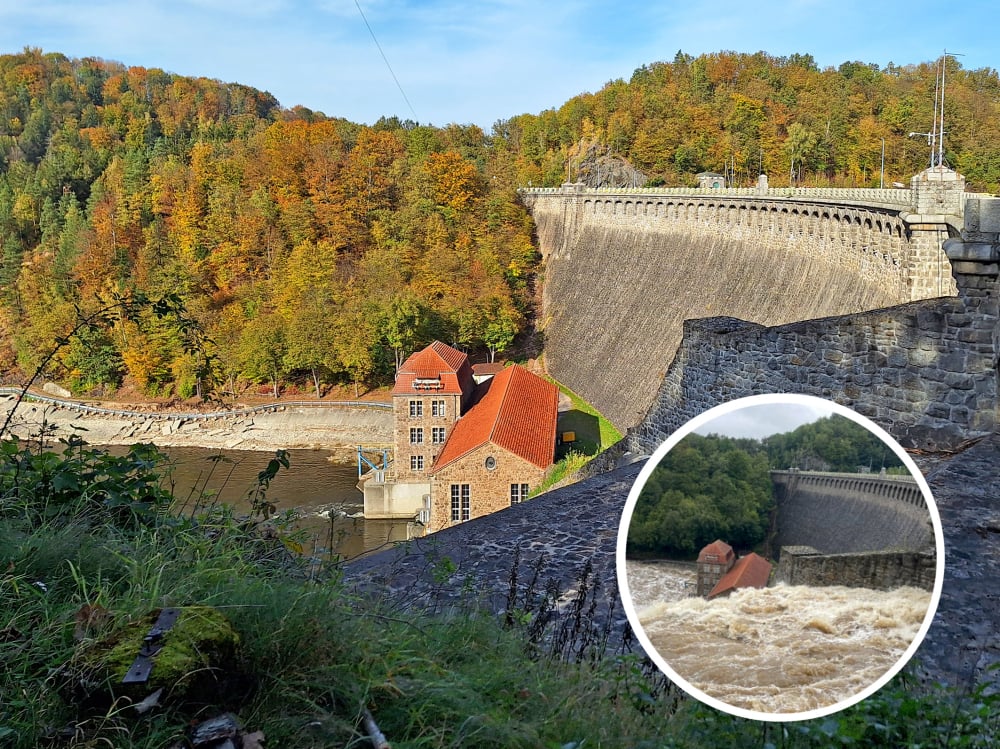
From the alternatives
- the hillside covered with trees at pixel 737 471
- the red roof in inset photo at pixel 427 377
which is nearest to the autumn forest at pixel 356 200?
the red roof in inset photo at pixel 427 377

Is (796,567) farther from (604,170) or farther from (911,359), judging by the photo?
(604,170)

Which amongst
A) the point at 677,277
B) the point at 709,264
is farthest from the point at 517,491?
the point at 677,277

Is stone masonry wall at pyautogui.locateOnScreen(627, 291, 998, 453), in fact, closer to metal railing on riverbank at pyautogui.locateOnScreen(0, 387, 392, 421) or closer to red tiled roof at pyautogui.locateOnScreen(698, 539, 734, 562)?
red tiled roof at pyautogui.locateOnScreen(698, 539, 734, 562)

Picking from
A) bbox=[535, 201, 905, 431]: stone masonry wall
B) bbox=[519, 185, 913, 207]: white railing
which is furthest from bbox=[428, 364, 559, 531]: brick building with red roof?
bbox=[519, 185, 913, 207]: white railing

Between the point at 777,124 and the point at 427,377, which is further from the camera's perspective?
the point at 777,124

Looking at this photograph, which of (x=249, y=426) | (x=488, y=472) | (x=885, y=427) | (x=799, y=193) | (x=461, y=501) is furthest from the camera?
(x=249, y=426)

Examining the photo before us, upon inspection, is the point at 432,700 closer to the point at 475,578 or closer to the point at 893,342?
the point at 475,578

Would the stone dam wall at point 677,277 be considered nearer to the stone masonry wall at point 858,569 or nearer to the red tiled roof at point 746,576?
the stone masonry wall at point 858,569
